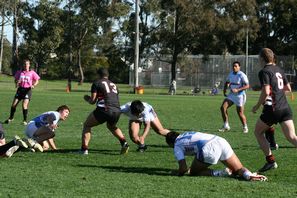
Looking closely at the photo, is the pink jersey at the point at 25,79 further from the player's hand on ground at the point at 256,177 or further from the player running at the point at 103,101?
the player's hand on ground at the point at 256,177

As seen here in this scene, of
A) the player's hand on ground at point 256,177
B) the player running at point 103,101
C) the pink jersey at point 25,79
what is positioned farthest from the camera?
the pink jersey at point 25,79

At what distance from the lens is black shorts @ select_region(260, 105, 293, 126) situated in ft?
28.5

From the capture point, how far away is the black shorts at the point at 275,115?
8.68m

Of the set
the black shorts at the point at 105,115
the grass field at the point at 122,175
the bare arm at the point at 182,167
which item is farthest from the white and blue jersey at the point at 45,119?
the bare arm at the point at 182,167

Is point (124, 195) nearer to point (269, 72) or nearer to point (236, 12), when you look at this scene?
point (269, 72)

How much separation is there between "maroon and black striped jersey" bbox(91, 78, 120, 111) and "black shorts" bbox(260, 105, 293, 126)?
112 inches

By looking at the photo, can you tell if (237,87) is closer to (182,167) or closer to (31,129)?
(31,129)

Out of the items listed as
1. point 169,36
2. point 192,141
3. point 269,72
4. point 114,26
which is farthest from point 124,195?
point 114,26

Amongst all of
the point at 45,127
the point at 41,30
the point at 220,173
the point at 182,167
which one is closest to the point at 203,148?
the point at 182,167

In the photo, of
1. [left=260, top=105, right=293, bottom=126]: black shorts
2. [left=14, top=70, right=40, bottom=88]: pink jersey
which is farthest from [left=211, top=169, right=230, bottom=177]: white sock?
[left=14, top=70, right=40, bottom=88]: pink jersey

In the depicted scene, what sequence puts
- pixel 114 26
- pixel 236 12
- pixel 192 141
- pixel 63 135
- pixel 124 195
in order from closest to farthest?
1. pixel 124 195
2. pixel 192 141
3. pixel 63 135
4. pixel 236 12
5. pixel 114 26

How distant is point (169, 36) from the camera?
63875 mm

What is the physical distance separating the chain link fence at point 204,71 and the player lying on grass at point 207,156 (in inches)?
2440

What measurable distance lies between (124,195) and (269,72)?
318cm
